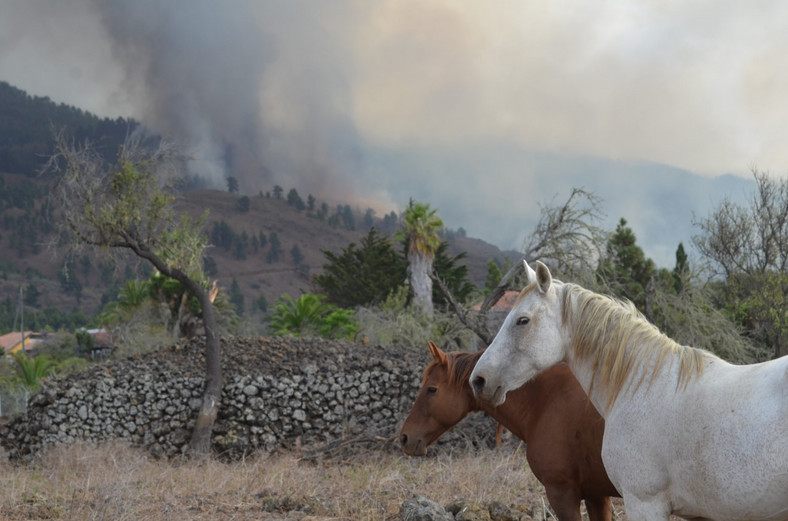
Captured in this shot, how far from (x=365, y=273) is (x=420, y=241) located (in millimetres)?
8119

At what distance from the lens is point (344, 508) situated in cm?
579

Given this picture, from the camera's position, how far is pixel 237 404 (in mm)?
12812

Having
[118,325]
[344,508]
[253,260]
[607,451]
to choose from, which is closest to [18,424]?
[344,508]

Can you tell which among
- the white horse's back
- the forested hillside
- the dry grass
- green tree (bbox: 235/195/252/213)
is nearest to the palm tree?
the dry grass

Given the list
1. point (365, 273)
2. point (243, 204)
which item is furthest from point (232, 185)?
point (365, 273)

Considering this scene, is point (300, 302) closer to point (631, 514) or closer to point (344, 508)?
point (344, 508)

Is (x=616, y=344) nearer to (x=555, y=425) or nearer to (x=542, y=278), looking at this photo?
(x=542, y=278)

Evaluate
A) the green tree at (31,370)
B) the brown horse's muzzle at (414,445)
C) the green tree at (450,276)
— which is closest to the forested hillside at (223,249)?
the green tree at (31,370)

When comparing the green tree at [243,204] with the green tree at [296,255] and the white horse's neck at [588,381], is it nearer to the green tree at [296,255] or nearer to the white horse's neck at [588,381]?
the green tree at [296,255]

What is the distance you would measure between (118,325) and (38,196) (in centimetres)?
14389

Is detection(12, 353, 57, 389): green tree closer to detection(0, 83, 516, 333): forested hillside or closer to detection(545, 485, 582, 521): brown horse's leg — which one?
detection(545, 485, 582, 521): brown horse's leg

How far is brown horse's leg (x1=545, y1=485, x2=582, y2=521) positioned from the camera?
4.26 m

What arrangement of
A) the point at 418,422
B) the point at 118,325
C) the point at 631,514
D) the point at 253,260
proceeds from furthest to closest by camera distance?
1. the point at 253,260
2. the point at 118,325
3. the point at 418,422
4. the point at 631,514

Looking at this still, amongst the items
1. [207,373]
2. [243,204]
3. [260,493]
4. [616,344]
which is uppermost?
[243,204]
